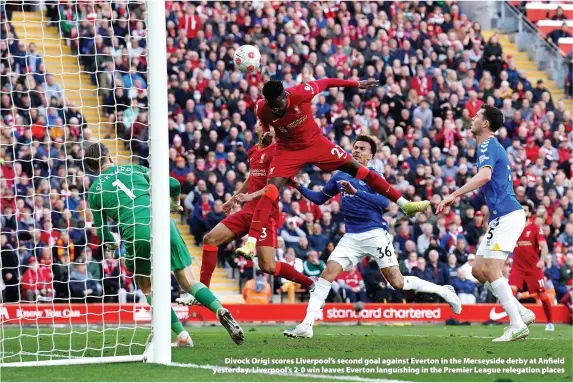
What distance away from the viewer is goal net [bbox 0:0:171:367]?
33.1 ft

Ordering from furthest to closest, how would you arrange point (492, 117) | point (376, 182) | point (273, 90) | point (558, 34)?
point (558, 34) < point (376, 182) < point (492, 117) < point (273, 90)

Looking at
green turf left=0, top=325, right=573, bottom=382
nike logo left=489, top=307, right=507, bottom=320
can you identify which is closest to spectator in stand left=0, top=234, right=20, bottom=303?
green turf left=0, top=325, right=573, bottom=382

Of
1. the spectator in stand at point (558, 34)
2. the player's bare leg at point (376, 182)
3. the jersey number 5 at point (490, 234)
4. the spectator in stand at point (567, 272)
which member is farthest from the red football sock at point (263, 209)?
the spectator in stand at point (558, 34)

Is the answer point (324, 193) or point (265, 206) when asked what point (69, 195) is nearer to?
point (324, 193)

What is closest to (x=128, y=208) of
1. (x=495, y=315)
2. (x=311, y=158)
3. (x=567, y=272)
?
(x=311, y=158)

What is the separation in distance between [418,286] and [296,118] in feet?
9.57

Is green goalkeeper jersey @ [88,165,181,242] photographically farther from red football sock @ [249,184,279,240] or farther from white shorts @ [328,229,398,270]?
white shorts @ [328,229,398,270]

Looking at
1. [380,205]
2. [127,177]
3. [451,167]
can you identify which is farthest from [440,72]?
[127,177]

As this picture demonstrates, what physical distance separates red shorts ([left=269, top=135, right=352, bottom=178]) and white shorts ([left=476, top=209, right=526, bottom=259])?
6.26 ft

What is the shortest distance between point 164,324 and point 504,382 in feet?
10.7

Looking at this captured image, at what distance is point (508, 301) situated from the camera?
12.0 metres

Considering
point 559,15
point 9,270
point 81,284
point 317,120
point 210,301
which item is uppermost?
point 210,301

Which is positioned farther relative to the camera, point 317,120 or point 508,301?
point 317,120

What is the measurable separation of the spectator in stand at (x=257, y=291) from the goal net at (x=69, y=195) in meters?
2.09
